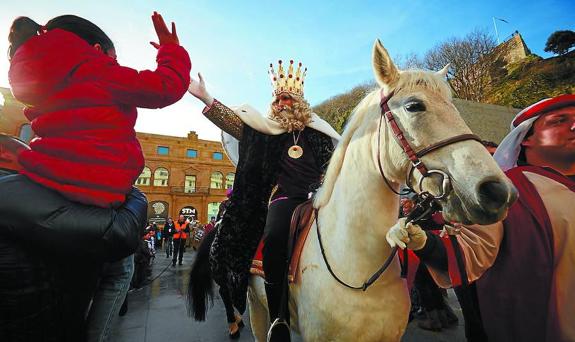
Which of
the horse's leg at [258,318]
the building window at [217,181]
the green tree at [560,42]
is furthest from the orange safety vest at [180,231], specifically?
the green tree at [560,42]

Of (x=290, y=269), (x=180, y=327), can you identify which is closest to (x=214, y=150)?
(x=180, y=327)

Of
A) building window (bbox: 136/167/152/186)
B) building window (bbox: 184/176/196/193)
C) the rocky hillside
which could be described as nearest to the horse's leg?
the rocky hillside

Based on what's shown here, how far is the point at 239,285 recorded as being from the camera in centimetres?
234

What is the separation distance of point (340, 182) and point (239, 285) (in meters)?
1.29

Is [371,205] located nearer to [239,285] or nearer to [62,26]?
[239,285]

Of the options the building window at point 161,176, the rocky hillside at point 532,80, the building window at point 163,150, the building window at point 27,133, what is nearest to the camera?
the building window at point 27,133

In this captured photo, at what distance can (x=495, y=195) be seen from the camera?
1063 millimetres

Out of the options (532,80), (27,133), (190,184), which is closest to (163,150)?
(190,184)

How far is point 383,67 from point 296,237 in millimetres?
1361

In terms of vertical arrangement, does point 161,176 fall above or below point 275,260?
above

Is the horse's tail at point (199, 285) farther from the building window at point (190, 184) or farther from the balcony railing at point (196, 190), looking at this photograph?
the building window at point (190, 184)

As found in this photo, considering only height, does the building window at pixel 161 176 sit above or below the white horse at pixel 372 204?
above

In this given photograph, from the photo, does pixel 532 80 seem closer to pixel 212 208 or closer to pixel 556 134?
pixel 556 134

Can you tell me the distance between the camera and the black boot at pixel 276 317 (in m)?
1.99
